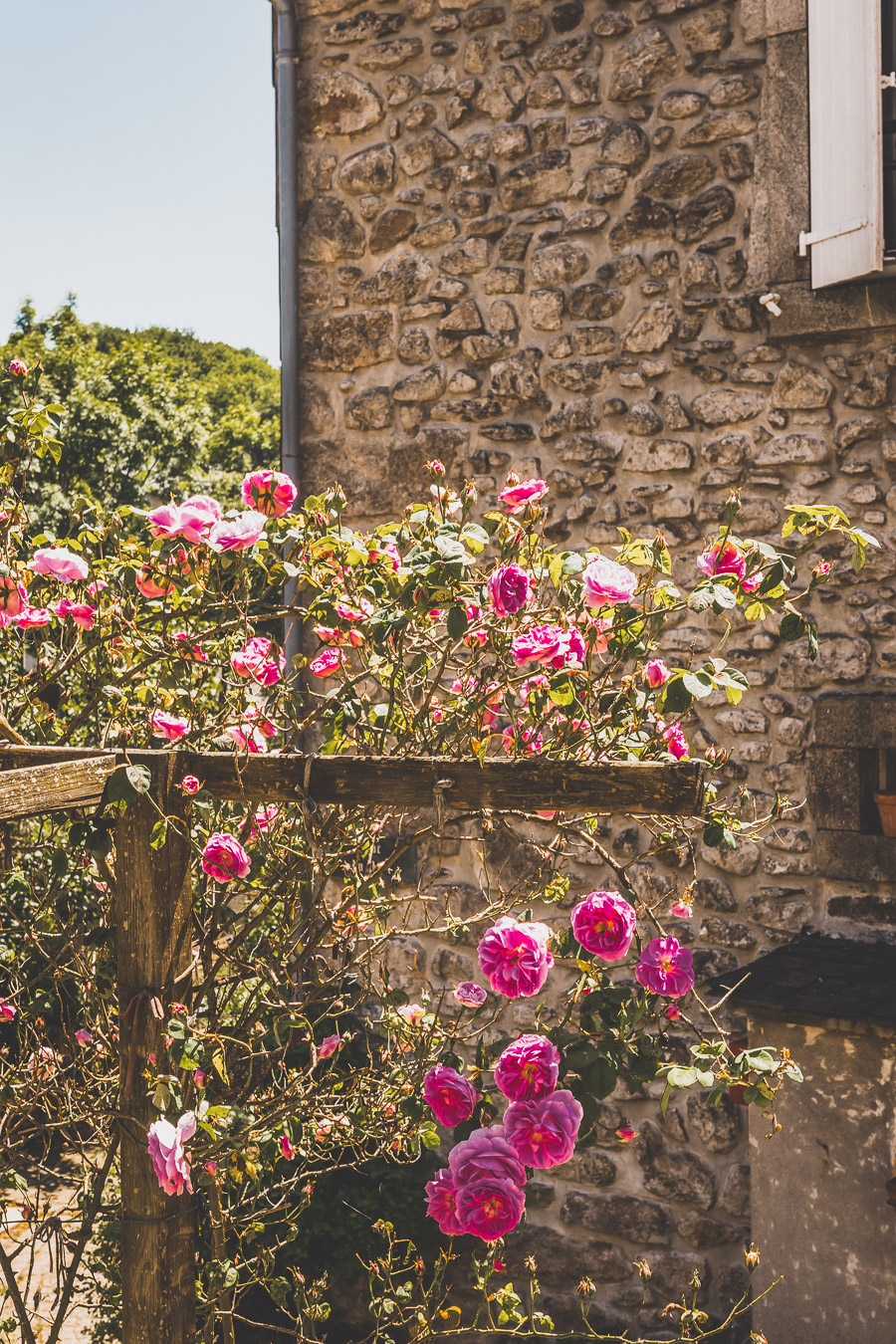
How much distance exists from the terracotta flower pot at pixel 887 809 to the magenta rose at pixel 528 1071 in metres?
1.94

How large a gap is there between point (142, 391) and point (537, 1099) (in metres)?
12.5

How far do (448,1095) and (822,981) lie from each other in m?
1.60

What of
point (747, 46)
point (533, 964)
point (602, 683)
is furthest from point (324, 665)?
point (747, 46)

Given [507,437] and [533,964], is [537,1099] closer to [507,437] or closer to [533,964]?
[533,964]

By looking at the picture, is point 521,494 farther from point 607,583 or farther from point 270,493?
point 270,493

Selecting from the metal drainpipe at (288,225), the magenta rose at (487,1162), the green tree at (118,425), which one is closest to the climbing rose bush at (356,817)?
the magenta rose at (487,1162)

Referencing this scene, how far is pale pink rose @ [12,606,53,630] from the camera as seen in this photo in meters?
2.17

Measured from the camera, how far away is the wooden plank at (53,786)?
152 cm

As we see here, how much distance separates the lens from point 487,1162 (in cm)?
159

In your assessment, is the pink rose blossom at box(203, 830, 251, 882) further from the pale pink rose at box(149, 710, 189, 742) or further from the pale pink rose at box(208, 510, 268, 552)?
the pale pink rose at box(208, 510, 268, 552)

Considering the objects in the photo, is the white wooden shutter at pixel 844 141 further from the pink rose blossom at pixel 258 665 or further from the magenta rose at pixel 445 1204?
the magenta rose at pixel 445 1204

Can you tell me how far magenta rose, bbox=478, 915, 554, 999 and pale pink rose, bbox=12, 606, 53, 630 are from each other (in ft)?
3.83

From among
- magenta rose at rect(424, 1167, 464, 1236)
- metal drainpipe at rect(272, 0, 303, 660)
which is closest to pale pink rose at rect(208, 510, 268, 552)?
magenta rose at rect(424, 1167, 464, 1236)

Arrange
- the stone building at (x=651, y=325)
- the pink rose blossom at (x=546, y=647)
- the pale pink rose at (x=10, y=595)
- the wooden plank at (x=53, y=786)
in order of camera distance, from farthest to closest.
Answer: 1. the stone building at (x=651, y=325)
2. the pale pink rose at (x=10, y=595)
3. the pink rose blossom at (x=546, y=647)
4. the wooden plank at (x=53, y=786)
